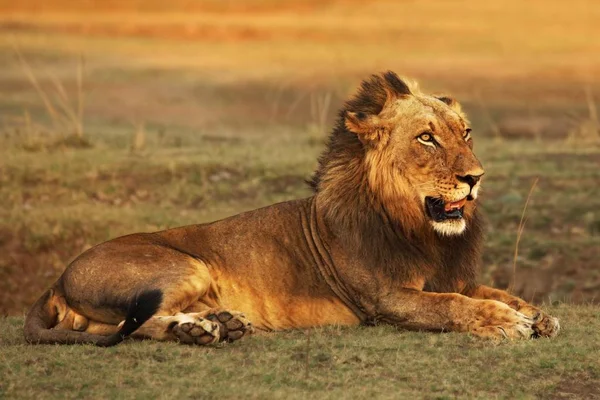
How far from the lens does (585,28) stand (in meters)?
29.1

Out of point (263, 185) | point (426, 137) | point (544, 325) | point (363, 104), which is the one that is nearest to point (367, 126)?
point (363, 104)

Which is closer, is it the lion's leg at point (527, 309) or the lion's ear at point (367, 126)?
the lion's leg at point (527, 309)

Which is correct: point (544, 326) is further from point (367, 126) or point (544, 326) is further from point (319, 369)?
point (367, 126)

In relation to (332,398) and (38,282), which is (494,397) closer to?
(332,398)

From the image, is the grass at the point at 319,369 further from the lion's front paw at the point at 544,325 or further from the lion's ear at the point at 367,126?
the lion's ear at the point at 367,126

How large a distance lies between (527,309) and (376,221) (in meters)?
0.84

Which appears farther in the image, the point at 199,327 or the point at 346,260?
the point at 346,260

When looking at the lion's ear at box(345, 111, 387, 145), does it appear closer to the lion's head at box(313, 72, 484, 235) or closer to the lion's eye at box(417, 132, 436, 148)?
the lion's head at box(313, 72, 484, 235)

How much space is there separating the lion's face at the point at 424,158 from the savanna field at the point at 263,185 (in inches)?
25.1

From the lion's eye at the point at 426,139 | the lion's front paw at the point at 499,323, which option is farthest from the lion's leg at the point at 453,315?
the lion's eye at the point at 426,139

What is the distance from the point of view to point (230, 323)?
17.6 feet

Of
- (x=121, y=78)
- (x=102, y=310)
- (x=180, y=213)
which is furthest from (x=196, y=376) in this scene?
(x=121, y=78)

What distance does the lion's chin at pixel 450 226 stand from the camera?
567 centimetres

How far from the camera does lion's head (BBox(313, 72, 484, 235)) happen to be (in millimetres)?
5590
